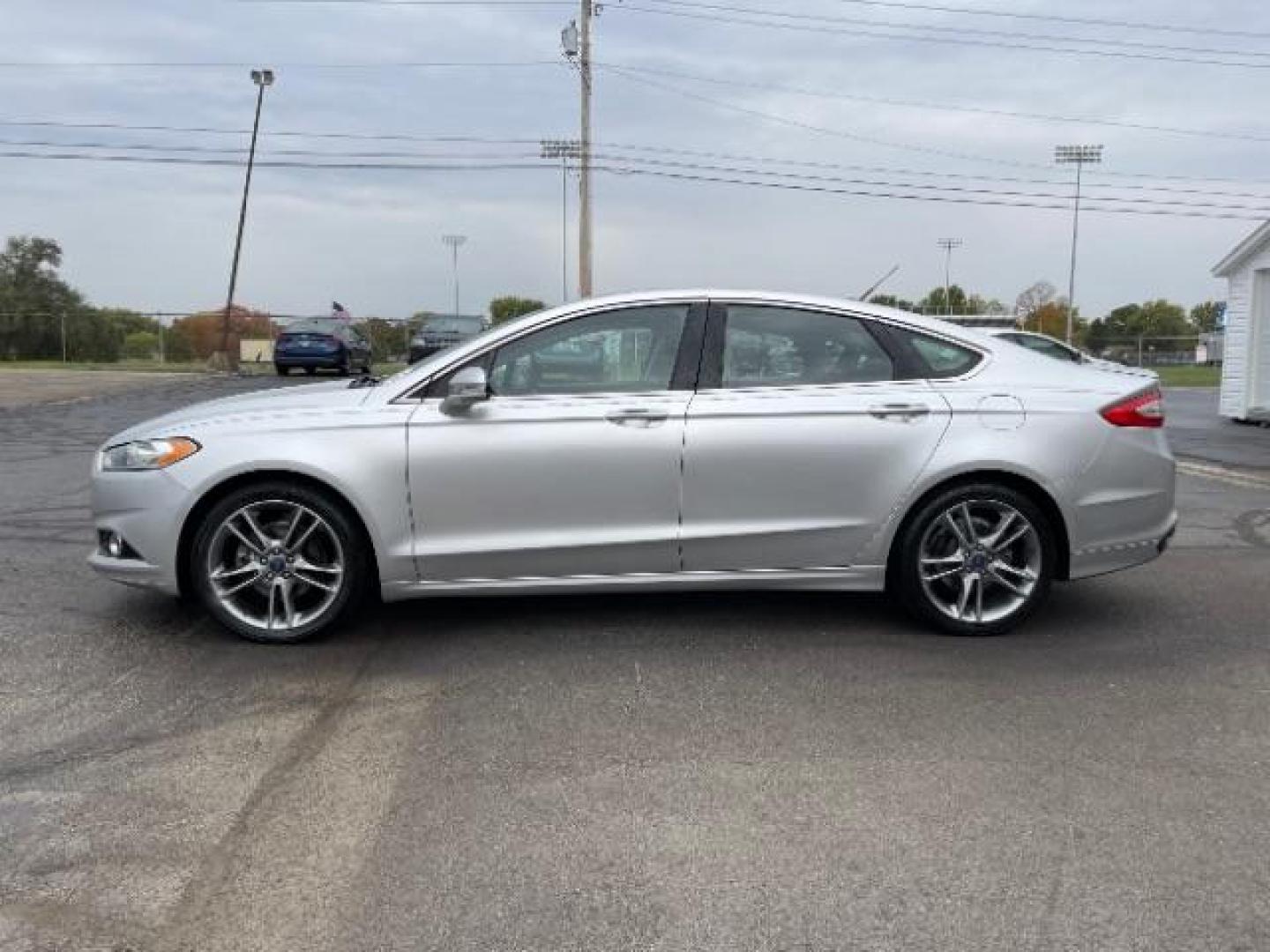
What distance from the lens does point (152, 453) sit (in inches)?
199

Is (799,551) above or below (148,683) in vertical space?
above

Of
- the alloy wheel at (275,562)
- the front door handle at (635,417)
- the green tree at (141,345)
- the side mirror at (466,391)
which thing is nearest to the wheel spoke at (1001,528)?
the front door handle at (635,417)

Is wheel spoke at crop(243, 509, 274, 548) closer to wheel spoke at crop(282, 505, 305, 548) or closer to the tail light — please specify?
wheel spoke at crop(282, 505, 305, 548)

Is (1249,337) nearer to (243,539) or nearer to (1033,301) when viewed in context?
(243,539)

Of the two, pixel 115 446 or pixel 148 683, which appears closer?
pixel 148 683

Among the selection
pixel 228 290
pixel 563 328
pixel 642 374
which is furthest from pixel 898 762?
pixel 228 290

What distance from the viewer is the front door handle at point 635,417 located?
199 inches

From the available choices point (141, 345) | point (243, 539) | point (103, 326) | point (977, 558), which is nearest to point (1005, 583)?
point (977, 558)

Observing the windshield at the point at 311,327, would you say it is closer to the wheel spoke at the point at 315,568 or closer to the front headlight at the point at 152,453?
the front headlight at the point at 152,453

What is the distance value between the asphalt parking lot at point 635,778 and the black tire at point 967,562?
0.12m

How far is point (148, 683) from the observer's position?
15.1 ft

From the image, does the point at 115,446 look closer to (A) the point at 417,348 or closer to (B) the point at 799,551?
(B) the point at 799,551

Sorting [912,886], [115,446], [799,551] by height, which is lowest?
[912,886]

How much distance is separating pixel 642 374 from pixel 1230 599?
11.3 feet
